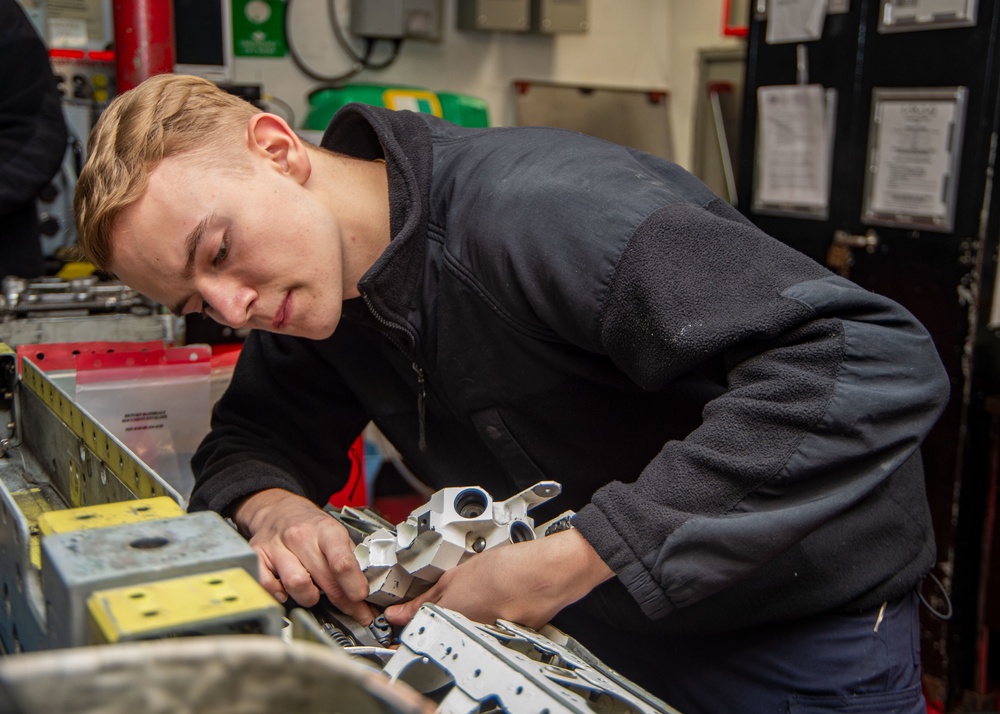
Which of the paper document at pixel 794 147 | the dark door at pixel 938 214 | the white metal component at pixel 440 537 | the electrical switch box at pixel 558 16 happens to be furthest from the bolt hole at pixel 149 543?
the electrical switch box at pixel 558 16

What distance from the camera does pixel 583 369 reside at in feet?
3.40

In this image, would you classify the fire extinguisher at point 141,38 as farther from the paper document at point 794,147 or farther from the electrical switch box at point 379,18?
the paper document at point 794,147

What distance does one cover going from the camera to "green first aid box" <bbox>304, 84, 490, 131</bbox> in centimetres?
315

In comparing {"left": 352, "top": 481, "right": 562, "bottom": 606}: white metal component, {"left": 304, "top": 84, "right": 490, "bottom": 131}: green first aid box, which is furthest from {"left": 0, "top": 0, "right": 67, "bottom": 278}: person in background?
{"left": 352, "top": 481, "right": 562, "bottom": 606}: white metal component

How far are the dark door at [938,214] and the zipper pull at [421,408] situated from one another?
156cm

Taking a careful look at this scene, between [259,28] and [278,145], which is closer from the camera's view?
[278,145]

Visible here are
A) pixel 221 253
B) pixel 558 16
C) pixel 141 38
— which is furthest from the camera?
pixel 558 16

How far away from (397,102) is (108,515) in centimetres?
273

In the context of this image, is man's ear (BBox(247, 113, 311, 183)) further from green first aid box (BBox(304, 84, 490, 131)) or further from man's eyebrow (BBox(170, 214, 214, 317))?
green first aid box (BBox(304, 84, 490, 131))

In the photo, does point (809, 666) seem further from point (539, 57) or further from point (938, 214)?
point (539, 57)

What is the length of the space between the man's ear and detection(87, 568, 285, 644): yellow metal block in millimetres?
602

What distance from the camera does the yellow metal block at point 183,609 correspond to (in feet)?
1.59

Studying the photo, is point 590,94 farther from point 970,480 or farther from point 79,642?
point 79,642

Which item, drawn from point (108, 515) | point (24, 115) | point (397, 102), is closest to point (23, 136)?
point (24, 115)
